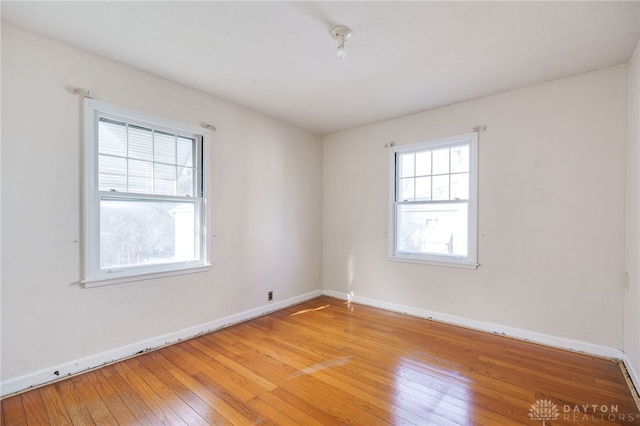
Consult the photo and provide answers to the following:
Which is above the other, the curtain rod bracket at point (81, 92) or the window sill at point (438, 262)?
the curtain rod bracket at point (81, 92)

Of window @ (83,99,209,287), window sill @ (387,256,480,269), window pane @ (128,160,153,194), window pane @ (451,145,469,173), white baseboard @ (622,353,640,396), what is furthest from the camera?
window pane @ (451,145,469,173)

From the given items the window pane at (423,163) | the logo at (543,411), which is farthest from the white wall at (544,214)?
the logo at (543,411)

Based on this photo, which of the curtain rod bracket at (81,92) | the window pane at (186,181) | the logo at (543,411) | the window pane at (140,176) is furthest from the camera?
the window pane at (186,181)

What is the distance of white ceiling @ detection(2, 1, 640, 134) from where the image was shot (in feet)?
6.38

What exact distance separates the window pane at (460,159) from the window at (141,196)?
297cm

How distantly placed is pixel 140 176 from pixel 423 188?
328 cm

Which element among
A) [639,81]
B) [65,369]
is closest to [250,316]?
[65,369]

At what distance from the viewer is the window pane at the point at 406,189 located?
3.96 meters

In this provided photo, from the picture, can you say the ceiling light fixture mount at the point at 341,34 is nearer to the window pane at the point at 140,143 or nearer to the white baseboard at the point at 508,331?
the window pane at the point at 140,143

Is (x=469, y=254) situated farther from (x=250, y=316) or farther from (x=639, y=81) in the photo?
(x=250, y=316)

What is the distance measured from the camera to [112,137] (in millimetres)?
2646

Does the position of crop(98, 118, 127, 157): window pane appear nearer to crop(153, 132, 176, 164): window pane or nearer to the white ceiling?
crop(153, 132, 176, 164): window pane

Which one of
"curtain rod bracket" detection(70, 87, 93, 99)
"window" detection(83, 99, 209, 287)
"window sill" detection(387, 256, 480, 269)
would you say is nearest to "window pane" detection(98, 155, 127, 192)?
"window" detection(83, 99, 209, 287)

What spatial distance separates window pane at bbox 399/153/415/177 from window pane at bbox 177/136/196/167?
8.84ft
